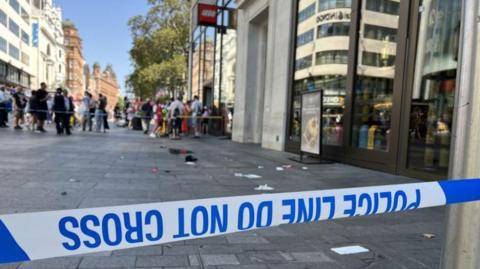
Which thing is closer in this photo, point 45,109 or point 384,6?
point 384,6

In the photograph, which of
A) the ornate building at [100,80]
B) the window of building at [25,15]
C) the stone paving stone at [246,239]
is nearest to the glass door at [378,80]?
the stone paving stone at [246,239]

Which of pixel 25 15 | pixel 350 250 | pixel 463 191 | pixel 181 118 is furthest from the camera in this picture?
pixel 25 15

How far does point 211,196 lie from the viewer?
4.73m

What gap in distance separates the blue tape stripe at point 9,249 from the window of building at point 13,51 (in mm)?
62356

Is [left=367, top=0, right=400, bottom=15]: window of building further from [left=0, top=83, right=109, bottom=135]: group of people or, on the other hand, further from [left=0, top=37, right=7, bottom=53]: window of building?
[left=0, top=37, right=7, bottom=53]: window of building

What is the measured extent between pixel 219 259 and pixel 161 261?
43 centimetres

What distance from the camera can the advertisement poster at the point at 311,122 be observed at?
7.84 metres

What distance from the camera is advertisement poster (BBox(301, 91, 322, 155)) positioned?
7.84m

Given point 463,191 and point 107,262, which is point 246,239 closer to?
point 107,262

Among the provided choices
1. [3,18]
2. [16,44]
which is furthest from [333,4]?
[16,44]

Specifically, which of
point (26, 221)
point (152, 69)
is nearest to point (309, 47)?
point (26, 221)

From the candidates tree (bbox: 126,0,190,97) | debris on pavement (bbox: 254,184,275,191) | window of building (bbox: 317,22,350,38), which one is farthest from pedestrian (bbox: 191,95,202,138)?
tree (bbox: 126,0,190,97)

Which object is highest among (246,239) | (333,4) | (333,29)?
(333,4)

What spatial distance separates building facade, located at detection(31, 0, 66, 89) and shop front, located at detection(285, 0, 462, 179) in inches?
2837
